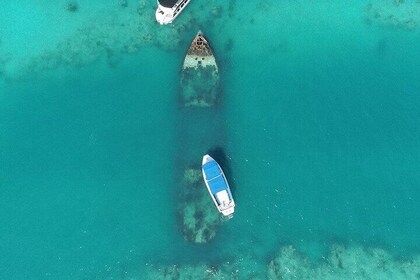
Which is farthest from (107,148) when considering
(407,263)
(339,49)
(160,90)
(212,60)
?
(407,263)

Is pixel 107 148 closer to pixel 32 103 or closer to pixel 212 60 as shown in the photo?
pixel 32 103

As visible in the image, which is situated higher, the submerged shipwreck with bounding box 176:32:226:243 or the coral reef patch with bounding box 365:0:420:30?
the coral reef patch with bounding box 365:0:420:30

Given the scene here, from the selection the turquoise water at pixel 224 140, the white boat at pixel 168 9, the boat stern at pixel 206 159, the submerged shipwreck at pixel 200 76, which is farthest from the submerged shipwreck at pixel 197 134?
the white boat at pixel 168 9

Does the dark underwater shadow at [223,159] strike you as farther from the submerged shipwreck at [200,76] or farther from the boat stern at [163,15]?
the boat stern at [163,15]

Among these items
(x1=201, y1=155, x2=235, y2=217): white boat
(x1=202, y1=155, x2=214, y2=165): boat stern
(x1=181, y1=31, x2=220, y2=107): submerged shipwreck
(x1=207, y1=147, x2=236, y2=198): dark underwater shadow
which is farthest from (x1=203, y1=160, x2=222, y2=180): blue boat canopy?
(x1=181, y1=31, x2=220, y2=107): submerged shipwreck

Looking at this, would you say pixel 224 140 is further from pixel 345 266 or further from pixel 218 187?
pixel 345 266

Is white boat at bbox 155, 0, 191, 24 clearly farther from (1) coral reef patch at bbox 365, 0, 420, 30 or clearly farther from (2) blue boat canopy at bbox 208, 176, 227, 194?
(1) coral reef patch at bbox 365, 0, 420, 30
